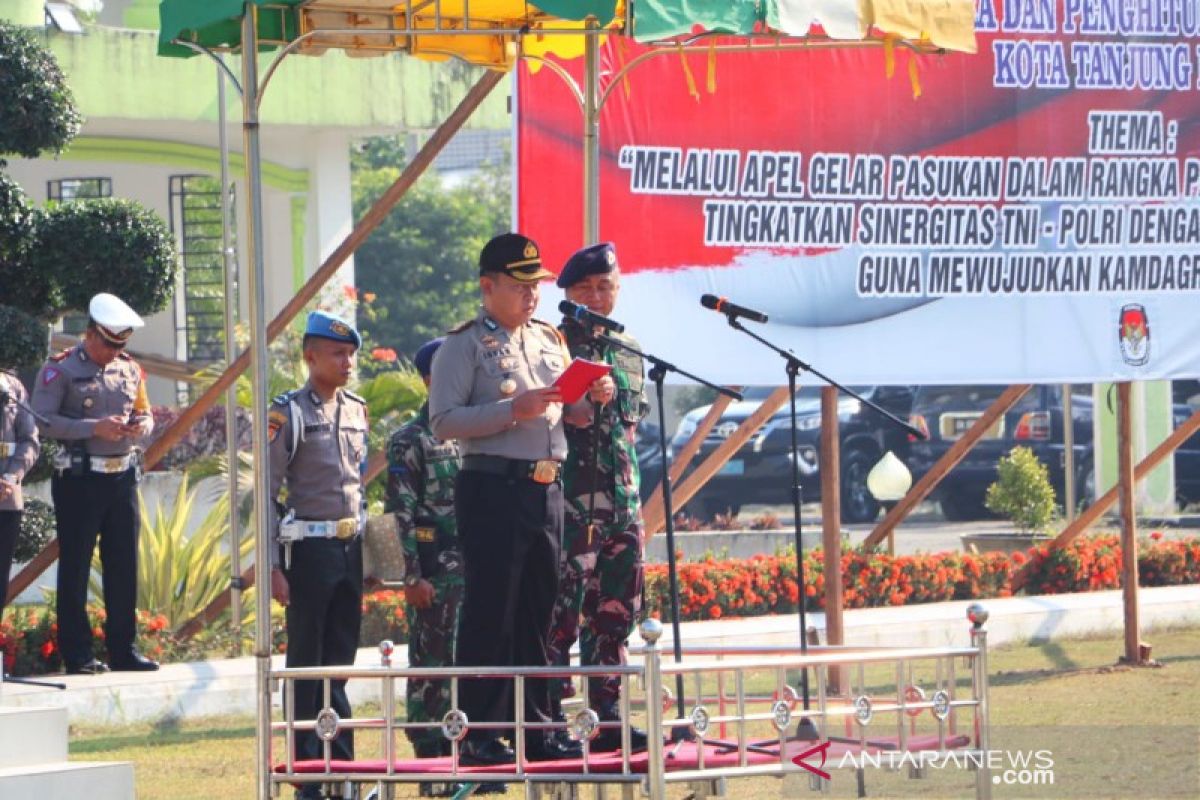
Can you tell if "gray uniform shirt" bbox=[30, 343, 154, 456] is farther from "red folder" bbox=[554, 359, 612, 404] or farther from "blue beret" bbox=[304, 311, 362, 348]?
"red folder" bbox=[554, 359, 612, 404]

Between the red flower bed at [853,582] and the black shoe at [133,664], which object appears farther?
the red flower bed at [853,582]

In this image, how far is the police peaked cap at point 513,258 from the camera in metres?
6.54

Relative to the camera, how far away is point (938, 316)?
10641 millimetres

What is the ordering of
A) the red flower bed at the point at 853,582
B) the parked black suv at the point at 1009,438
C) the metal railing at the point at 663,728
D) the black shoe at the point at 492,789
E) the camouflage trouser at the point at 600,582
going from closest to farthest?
the metal railing at the point at 663,728, the camouflage trouser at the point at 600,582, the black shoe at the point at 492,789, the red flower bed at the point at 853,582, the parked black suv at the point at 1009,438

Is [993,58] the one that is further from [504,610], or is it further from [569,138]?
[504,610]

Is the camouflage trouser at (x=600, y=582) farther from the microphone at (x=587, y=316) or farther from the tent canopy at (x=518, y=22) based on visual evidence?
the tent canopy at (x=518, y=22)

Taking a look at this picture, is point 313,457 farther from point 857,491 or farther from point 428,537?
point 857,491

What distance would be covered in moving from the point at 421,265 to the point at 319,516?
3559cm

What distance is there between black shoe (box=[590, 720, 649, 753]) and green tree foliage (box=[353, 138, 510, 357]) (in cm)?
3522

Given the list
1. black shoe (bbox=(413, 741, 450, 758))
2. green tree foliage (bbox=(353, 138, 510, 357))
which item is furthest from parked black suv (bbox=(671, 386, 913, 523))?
black shoe (bbox=(413, 741, 450, 758))

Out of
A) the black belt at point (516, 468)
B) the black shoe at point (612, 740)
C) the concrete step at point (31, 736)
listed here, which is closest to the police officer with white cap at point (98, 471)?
the concrete step at point (31, 736)

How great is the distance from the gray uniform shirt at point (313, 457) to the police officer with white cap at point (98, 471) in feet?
8.55

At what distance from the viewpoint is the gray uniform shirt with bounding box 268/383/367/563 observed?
7.81 m

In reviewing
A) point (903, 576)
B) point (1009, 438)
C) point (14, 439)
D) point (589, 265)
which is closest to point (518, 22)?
point (589, 265)
